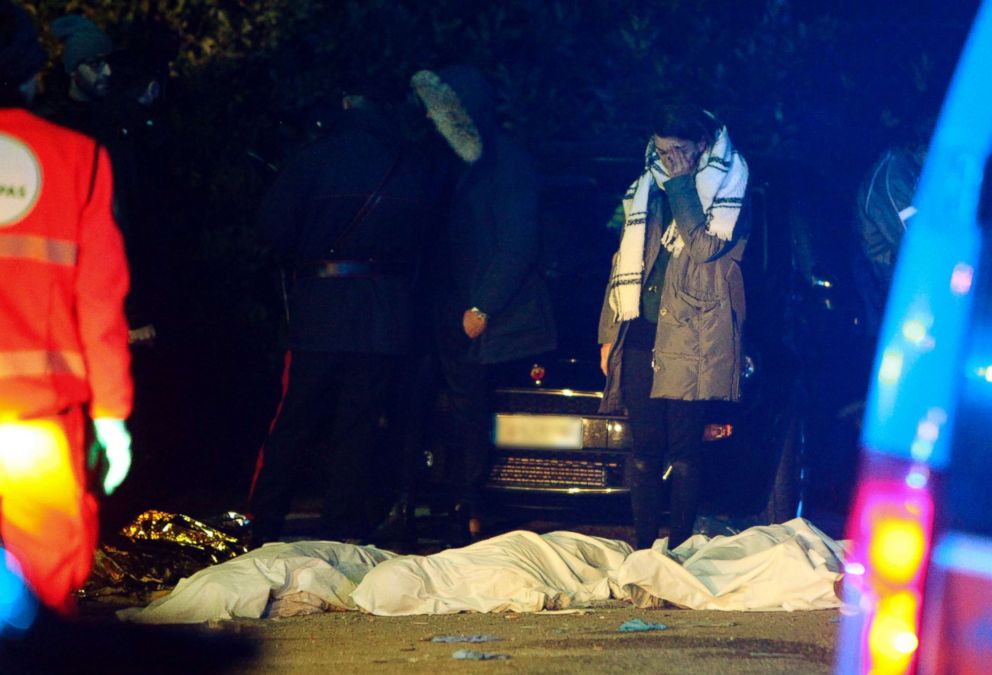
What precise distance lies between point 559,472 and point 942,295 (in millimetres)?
4440

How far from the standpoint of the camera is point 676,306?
24.1 feet

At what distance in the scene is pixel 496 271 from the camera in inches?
303

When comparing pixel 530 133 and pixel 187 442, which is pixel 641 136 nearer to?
pixel 530 133

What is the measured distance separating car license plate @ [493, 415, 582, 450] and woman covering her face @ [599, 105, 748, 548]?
0.75 ft

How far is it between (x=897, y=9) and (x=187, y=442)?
487cm

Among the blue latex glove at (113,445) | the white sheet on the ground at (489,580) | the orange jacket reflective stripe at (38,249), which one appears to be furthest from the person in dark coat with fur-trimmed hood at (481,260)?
the orange jacket reflective stripe at (38,249)

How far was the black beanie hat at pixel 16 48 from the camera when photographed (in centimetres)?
394

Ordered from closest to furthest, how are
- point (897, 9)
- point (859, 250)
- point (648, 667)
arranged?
point (648, 667), point (859, 250), point (897, 9)

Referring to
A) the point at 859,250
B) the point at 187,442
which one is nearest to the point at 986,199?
the point at 859,250

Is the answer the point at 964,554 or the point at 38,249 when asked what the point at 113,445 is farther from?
the point at 964,554

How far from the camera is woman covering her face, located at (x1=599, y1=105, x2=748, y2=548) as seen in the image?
7.30m

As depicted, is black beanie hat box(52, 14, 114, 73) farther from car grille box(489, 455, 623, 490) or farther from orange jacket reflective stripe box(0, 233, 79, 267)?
orange jacket reflective stripe box(0, 233, 79, 267)

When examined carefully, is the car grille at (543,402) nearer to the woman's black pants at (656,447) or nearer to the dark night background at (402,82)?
the woman's black pants at (656,447)

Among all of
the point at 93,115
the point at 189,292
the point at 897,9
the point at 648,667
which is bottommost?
the point at 648,667
